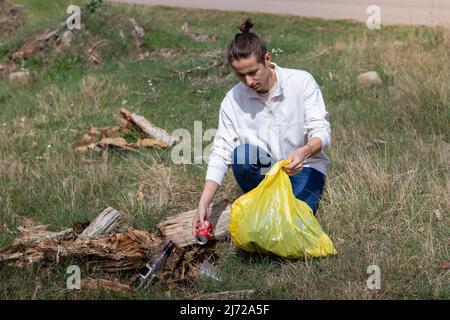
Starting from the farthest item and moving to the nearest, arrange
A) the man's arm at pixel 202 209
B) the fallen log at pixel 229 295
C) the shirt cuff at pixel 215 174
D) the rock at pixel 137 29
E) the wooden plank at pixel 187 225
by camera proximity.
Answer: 1. the rock at pixel 137 29
2. the wooden plank at pixel 187 225
3. the shirt cuff at pixel 215 174
4. the man's arm at pixel 202 209
5. the fallen log at pixel 229 295

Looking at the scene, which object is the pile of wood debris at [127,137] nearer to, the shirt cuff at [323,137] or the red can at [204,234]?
the red can at [204,234]

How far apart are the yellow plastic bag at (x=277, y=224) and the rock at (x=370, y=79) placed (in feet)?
11.1

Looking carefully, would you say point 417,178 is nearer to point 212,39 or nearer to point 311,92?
point 311,92

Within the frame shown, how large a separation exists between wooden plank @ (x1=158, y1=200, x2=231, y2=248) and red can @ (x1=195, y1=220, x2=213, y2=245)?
0.13 metres

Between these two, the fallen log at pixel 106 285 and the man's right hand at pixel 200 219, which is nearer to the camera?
the fallen log at pixel 106 285

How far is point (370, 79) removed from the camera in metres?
6.84

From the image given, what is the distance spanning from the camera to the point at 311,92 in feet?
13.2

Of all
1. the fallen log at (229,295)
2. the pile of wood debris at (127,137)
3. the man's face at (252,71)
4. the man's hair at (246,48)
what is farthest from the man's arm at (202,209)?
the pile of wood debris at (127,137)

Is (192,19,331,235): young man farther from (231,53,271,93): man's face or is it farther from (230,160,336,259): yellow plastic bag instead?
(230,160,336,259): yellow plastic bag

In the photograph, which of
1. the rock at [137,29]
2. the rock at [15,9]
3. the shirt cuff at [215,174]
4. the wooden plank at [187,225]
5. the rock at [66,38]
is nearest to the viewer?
the shirt cuff at [215,174]

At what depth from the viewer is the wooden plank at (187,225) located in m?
3.97

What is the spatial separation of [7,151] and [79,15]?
386 cm
